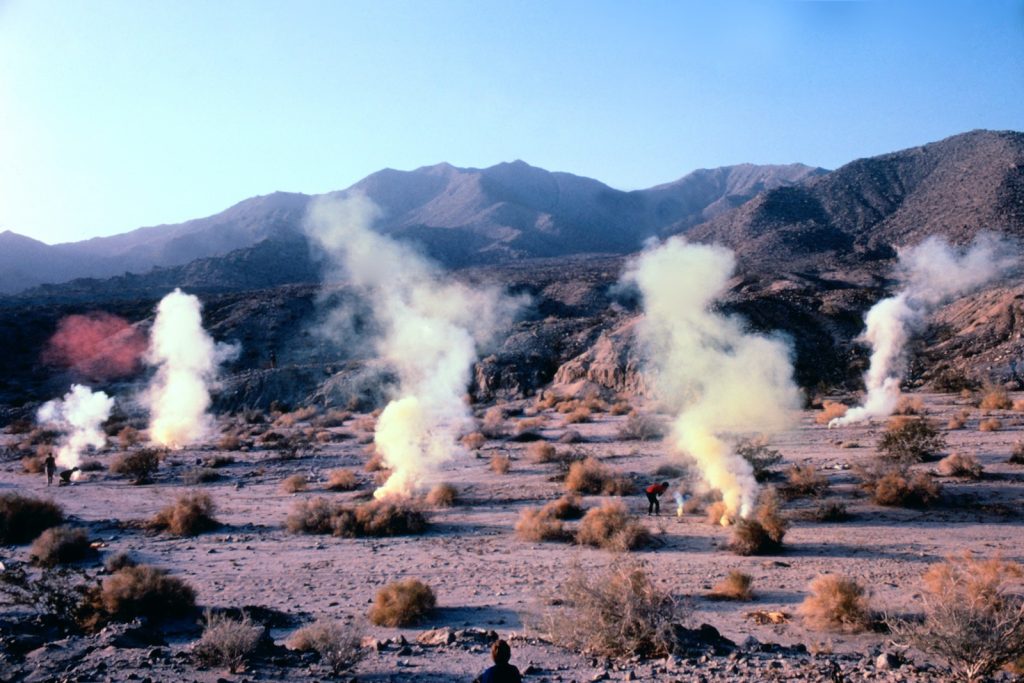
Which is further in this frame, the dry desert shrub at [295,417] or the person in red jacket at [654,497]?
the dry desert shrub at [295,417]

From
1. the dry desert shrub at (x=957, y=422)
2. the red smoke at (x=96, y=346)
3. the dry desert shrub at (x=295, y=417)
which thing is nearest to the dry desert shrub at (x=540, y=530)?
the dry desert shrub at (x=957, y=422)

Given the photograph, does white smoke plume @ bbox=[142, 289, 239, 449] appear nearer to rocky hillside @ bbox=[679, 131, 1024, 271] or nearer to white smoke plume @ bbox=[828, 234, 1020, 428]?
white smoke plume @ bbox=[828, 234, 1020, 428]

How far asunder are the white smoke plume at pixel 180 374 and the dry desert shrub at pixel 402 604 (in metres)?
24.5

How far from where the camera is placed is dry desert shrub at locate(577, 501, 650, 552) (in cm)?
1212

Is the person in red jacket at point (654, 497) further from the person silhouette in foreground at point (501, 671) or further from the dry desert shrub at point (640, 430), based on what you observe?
the dry desert shrub at point (640, 430)

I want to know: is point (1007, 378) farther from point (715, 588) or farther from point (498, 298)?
point (498, 298)

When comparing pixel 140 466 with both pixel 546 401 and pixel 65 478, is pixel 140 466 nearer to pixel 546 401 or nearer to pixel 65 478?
pixel 65 478

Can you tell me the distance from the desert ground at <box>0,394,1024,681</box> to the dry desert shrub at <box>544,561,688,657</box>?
16cm

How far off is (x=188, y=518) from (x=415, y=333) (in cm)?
2664

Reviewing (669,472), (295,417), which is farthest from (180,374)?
(669,472)

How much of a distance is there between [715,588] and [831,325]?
1291 inches

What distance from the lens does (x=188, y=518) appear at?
14.9 metres

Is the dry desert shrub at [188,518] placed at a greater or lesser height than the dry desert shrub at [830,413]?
greater

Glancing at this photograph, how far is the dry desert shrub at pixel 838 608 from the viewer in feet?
26.6
